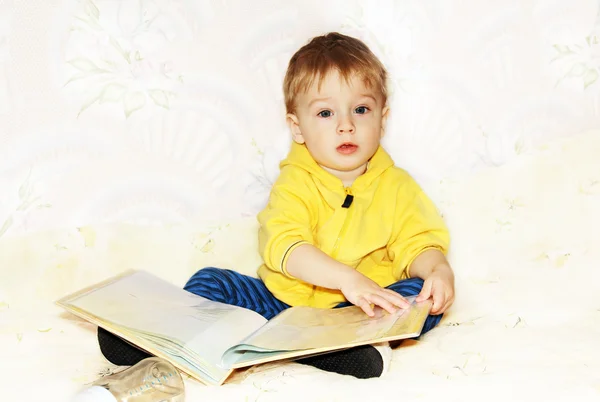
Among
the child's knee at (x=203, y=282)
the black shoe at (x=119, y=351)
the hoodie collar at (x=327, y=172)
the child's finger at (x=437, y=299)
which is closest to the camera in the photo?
the black shoe at (x=119, y=351)

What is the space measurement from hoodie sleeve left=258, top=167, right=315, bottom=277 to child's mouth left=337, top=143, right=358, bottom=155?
3.3 inches

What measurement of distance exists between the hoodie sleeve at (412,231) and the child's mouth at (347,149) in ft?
0.44

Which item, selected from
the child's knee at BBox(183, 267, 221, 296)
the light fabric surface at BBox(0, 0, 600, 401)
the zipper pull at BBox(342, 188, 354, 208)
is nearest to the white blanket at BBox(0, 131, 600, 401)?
the light fabric surface at BBox(0, 0, 600, 401)

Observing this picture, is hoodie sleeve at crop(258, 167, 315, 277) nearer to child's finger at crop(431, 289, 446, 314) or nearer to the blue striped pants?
the blue striped pants

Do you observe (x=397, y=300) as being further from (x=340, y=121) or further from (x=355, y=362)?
(x=340, y=121)

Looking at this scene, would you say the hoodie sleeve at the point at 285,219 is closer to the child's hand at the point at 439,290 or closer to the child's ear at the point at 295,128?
the child's ear at the point at 295,128

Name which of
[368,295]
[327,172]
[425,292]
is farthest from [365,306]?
[327,172]

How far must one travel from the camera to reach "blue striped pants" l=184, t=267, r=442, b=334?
4.79 feet

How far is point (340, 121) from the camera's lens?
5.05ft

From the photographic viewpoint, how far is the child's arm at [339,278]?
133 centimetres

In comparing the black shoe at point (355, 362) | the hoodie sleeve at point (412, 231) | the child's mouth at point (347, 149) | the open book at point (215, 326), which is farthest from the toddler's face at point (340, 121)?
the black shoe at point (355, 362)

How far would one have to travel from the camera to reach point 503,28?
1699 mm

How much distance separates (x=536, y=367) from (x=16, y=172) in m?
0.99

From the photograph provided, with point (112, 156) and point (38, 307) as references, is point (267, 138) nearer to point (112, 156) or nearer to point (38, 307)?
point (112, 156)
